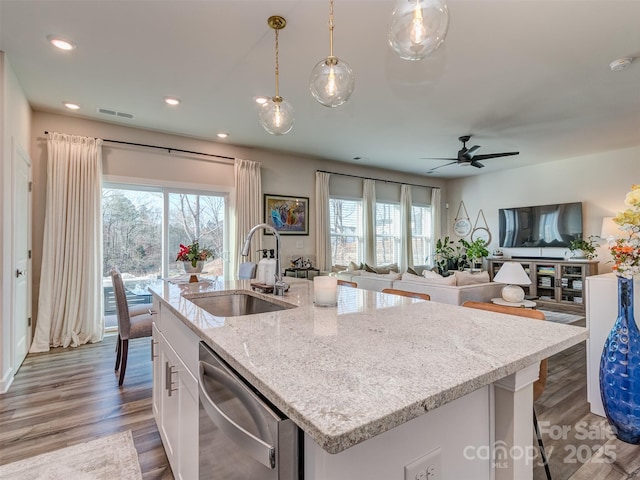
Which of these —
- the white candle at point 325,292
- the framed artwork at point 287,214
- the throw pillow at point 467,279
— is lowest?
the throw pillow at point 467,279

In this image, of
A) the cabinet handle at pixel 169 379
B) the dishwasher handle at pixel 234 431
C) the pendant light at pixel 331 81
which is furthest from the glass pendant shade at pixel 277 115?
the dishwasher handle at pixel 234 431

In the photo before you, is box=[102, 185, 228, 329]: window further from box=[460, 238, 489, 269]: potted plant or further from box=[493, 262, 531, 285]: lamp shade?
box=[460, 238, 489, 269]: potted plant

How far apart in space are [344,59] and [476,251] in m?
5.69

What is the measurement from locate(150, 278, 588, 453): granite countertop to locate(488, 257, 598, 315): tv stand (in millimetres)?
5702

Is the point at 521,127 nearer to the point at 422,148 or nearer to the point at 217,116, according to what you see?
the point at 422,148

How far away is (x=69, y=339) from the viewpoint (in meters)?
3.82

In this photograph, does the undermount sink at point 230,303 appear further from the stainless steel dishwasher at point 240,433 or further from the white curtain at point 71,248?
the white curtain at point 71,248

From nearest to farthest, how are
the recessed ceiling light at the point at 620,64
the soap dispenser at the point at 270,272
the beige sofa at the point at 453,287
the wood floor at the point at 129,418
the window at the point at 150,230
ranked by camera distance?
the wood floor at the point at 129,418, the soap dispenser at the point at 270,272, the recessed ceiling light at the point at 620,64, the beige sofa at the point at 453,287, the window at the point at 150,230

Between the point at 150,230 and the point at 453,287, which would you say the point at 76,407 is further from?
the point at 453,287

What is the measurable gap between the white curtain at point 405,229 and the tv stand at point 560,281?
2219 mm

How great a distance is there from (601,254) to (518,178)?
6.88 feet

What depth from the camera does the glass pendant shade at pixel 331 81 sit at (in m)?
1.93

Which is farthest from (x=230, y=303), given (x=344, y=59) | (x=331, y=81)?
(x=344, y=59)

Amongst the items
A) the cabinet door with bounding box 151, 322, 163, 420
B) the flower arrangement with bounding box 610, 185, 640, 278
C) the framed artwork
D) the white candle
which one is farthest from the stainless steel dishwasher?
the framed artwork
